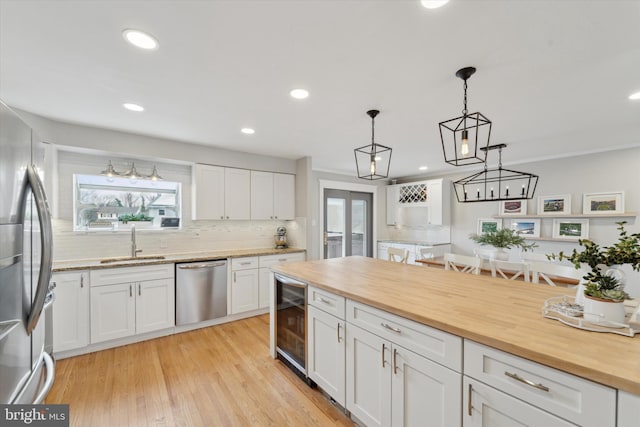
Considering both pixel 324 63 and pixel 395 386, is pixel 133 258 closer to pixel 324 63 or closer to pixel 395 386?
pixel 324 63

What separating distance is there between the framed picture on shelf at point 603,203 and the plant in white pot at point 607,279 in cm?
382

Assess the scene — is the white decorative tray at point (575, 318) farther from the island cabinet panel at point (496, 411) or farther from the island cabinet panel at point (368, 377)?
the island cabinet panel at point (368, 377)

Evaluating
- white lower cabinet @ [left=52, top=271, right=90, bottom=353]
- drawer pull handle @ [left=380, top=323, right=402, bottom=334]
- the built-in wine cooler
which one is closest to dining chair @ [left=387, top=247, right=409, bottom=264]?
the built-in wine cooler

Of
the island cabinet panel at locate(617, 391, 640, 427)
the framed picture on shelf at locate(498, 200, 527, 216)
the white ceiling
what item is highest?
the white ceiling

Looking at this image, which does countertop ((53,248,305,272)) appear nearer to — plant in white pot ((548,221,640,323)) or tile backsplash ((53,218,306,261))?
tile backsplash ((53,218,306,261))

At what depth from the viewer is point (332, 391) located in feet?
6.23

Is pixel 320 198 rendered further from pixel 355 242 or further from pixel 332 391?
pixel 332 391

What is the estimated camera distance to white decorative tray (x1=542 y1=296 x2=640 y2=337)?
1106 millimetres

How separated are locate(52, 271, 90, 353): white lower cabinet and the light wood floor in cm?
19

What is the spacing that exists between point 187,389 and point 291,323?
970 millimetres

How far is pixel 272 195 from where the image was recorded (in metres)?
4.39

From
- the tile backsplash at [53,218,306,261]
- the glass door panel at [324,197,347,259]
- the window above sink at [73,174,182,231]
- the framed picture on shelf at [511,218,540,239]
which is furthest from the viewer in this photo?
the glass door panel at [324,197,347,259]

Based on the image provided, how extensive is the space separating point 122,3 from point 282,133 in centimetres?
204

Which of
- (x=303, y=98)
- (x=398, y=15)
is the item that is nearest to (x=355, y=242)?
(x=303, y=98)
